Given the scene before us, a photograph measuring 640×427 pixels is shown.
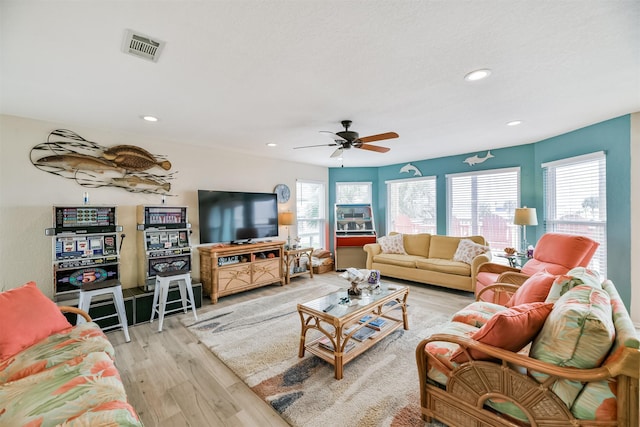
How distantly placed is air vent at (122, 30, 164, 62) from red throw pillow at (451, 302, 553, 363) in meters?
2.57

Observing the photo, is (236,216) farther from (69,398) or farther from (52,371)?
(69,398)

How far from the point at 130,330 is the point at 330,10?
377 centimetres

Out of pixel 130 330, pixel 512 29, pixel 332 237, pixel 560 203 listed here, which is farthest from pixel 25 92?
pixel 560 203

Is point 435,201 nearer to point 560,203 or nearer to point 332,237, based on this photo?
point 560,203

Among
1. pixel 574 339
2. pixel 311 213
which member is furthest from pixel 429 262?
pixel 574 339

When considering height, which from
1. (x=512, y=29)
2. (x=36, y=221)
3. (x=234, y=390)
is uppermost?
(x=512, y=29)

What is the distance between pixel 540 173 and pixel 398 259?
2.69 m

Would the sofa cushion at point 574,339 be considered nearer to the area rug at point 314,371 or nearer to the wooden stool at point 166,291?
the area rug at point 314,371

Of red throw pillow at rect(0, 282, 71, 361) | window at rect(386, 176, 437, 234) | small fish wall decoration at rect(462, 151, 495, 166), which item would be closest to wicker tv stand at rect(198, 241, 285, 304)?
red throw pillow at rect(0, 282, 71, 361)

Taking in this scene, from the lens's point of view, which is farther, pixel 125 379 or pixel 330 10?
pixel 125 379

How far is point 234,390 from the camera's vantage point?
205cm

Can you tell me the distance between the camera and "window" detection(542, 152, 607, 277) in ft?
11.2

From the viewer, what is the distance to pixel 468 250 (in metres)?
4.46

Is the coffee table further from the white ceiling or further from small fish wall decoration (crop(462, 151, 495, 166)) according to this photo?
small fish wall decoration (crop(462, 151, 495, 166))
